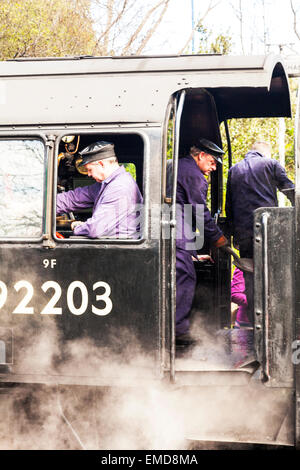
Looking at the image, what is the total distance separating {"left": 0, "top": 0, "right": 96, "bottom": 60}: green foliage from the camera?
14.4m

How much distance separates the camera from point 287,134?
53.1 ft

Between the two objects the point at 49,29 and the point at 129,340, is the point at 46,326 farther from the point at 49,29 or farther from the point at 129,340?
the point at 49,29

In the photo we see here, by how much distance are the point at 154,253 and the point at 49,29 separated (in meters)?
13.0

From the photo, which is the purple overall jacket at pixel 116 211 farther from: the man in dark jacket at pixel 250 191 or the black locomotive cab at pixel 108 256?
the man in dark jacket at pixel 250 191

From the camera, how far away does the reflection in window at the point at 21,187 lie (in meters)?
3.72

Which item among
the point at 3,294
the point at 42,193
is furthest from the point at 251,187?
the point at 3,294

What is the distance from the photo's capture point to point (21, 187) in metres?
3.76

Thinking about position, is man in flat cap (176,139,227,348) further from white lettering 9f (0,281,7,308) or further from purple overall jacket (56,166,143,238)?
white lettering 9f (0,281,7,308)

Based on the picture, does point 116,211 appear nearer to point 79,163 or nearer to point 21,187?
point 21,187

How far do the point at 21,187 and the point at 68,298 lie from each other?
2.49 feet

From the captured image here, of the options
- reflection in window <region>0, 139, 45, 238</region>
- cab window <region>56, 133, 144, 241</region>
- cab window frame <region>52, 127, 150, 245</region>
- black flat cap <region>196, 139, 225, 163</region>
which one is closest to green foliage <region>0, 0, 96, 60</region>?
cab window <region>56, 133, 144, 241</region>

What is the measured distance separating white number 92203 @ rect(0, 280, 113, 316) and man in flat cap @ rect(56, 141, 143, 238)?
326mm
